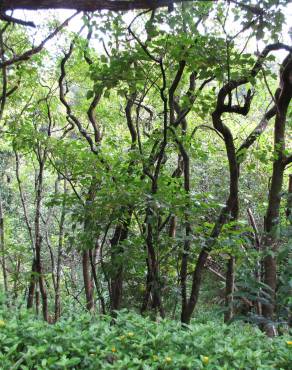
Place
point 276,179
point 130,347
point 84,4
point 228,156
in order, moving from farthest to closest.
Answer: point 276,179, point 228,156, point 130,347, point 84,4

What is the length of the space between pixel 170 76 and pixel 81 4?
1.71 metres

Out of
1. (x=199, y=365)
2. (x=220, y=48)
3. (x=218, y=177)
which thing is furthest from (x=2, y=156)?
(x=199, y=365)

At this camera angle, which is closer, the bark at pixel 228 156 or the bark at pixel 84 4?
the bark at pixel 84 4

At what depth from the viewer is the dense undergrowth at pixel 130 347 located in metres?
2.04

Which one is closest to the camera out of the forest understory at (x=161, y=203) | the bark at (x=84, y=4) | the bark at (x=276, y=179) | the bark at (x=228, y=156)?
the bark at (x=84, y=4)

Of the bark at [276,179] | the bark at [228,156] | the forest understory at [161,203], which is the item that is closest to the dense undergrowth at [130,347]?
the forest understory at [161,203]

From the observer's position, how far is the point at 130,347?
2238 mm

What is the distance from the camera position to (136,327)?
8.18 ft

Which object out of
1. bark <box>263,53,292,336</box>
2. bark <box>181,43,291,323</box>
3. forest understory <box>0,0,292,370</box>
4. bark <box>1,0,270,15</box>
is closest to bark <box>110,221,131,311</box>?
forest understory <box>0,0,292,370</box>

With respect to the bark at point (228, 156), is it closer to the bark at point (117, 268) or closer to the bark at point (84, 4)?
the bark at point (117, 268)

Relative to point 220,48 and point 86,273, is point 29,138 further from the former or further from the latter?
point 220,48

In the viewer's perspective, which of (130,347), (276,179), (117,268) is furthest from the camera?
(276,179)

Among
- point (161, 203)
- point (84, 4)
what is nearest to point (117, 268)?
point (161, 203)

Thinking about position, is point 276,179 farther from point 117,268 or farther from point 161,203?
point 117,268
